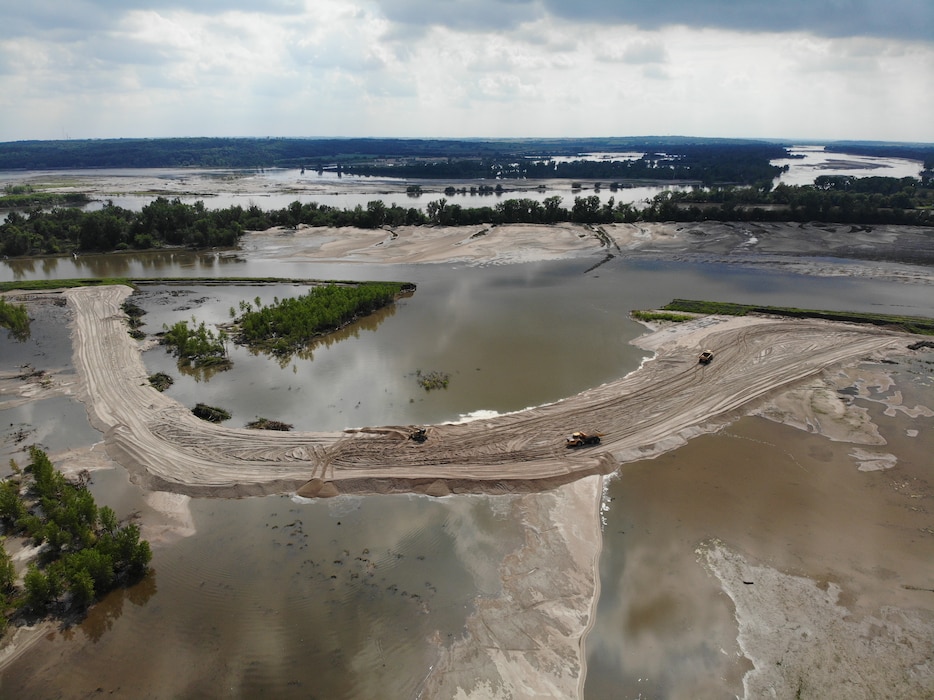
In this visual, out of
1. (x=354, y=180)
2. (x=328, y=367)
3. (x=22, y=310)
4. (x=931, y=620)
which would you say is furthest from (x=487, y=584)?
(x=354, y=180)

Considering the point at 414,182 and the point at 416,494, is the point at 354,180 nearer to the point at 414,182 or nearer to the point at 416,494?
the point at 414,182

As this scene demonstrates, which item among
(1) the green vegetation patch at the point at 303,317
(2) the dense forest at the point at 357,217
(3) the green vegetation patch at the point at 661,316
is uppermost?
(2) the dense forest at the point at 357,217

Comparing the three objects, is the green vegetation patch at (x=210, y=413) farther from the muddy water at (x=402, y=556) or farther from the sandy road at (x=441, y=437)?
the muddy water at (x=402, y=556)

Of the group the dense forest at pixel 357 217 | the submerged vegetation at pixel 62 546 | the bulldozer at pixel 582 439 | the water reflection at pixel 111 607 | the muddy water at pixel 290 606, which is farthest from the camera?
the dense forest at pixel 357 217

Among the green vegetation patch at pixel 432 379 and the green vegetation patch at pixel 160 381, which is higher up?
the green vegetation patch at pixel 160 381

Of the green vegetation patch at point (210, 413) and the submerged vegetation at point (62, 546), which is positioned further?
the green vegetation patch at point (210, 413)

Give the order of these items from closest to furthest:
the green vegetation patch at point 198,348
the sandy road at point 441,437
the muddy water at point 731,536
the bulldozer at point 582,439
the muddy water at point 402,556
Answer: the muddy water at point 402,556
the muddy water at point 731,536
the sandy road at point 441,437
the bulldozer at point 582,439
the green vegetation patch at point 198,348

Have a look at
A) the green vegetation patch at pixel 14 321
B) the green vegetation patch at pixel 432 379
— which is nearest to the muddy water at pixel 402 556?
the green vegetation patch at pixel 432 379
